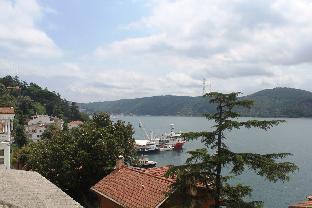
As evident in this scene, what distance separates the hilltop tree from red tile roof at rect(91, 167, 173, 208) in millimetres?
6171

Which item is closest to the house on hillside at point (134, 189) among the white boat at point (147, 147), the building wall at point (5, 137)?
the building wall at point (5, 137)

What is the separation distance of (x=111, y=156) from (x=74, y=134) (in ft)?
19.1

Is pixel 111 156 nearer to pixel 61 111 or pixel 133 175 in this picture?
pixel 133 175

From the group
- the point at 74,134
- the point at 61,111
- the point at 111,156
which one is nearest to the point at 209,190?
the point at 111,156

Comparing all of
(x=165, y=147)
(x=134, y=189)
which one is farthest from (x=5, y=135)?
(x=165, y=147)

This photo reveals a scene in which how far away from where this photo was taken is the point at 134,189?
2661cm

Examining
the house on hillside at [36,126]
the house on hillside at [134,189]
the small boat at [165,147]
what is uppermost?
the house on hillside at [36,126]

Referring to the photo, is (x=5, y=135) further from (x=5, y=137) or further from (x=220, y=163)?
(x=220, y=163)

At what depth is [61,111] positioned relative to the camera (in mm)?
168250

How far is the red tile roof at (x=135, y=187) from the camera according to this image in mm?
24656

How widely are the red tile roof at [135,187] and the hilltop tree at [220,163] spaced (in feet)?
20.2

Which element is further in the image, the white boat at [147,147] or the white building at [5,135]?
the white boat at [147,147]

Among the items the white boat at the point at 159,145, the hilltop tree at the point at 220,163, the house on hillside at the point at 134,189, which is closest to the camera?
the hilltop tree at the point at 220,163

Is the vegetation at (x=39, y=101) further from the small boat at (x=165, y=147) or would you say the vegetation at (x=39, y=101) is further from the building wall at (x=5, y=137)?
the building wall at (x=5, y=137)
